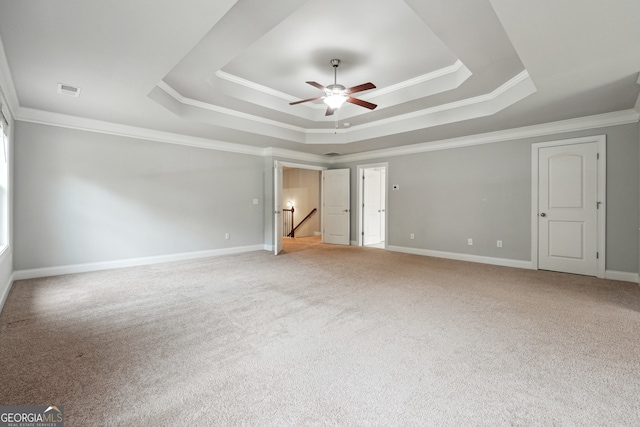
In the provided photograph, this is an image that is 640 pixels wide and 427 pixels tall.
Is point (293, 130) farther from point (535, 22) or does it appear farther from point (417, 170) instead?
point (535, 22)

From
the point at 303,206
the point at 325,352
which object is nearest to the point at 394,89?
the point at 325,352

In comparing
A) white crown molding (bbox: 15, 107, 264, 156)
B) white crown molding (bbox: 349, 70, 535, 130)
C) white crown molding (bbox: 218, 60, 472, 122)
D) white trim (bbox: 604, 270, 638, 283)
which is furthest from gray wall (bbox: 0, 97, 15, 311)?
white trim (bbox: 604, 270, 638, 283)

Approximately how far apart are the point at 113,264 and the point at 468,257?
644 centimetres

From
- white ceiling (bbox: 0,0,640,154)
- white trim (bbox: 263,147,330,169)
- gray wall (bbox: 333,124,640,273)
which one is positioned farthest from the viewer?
white trim (bbox: 263,147,330,169)

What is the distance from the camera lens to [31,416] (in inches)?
62.1

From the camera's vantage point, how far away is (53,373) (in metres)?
1.95

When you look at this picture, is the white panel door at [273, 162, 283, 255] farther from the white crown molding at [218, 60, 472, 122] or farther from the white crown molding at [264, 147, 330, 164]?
the white crown molding at [218, 60, 472, 122]

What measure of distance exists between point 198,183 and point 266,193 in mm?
1610

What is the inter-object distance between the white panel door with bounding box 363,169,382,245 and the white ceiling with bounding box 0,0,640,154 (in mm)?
2289

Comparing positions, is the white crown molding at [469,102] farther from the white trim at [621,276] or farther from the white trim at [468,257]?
the white trim at [621,276]

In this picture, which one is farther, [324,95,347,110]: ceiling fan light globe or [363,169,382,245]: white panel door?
[363,169,382,245]: white panel door

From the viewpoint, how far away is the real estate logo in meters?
1.54

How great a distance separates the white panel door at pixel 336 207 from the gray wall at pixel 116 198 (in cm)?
237

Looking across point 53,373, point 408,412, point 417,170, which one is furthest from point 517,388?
point 417,170
